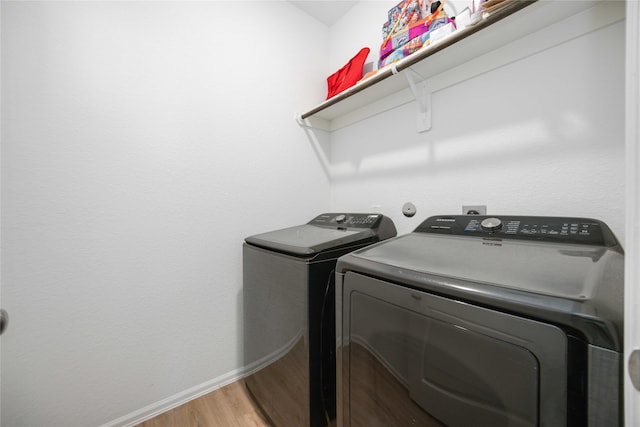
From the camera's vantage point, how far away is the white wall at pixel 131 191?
1010 mm

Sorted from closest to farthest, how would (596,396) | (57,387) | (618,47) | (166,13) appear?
(596,396) < (618,47) < (57,387) < (166,13)

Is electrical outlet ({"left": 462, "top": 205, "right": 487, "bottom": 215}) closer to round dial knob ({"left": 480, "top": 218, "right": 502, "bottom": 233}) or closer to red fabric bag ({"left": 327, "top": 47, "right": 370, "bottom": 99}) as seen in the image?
round dial knob ({"left": 480, "top": 218, "right": 502, "bottom": 233})

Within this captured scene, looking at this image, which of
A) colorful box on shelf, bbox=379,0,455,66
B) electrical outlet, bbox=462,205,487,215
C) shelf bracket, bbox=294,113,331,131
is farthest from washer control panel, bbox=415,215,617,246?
shelf bracket, bbox=294,113,331,131

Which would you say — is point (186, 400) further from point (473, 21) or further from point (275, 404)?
point (473, 21)

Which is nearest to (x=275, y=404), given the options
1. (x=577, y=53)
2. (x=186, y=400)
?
(x=186, y=400)

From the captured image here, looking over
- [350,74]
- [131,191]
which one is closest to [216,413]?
[131,191]

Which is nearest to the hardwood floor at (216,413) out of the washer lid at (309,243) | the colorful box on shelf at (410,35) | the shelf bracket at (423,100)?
the washer lid at (309,243)

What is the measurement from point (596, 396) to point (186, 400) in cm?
180

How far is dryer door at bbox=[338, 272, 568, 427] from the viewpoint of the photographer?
0.44 meters

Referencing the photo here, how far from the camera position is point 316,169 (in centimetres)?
197

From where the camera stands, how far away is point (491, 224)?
98cm

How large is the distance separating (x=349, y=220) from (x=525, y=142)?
964 mm

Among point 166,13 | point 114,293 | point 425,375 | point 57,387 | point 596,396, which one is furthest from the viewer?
point 166,13

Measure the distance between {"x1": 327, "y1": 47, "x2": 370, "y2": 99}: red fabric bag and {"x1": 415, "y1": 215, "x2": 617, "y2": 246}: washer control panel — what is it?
1.13 metres
